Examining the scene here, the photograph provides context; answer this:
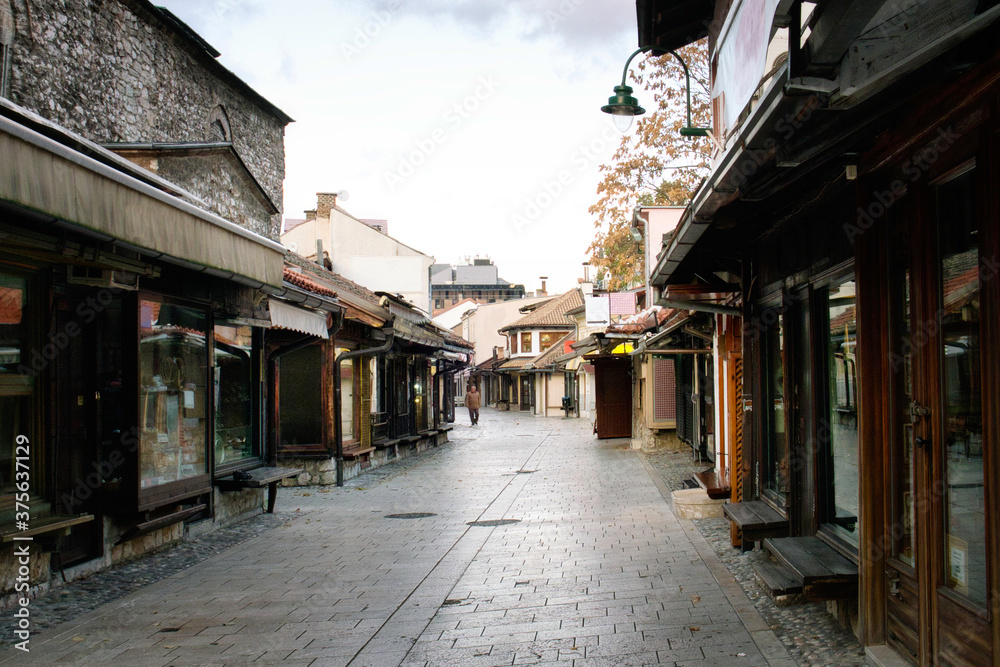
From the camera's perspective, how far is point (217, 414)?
10312 millimetres

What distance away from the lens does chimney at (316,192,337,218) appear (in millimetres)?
29578

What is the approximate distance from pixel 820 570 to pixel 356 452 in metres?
11.7

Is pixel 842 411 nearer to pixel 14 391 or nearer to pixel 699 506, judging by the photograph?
pixel 699 506

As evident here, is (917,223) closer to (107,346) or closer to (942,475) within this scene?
(942,475)

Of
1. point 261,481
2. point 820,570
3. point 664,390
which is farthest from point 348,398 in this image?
point 820,570

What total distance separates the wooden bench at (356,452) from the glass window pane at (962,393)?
1239cm

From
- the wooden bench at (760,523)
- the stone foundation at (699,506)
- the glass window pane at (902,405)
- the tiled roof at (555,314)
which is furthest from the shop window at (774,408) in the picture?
the tiled roof at (555,314)

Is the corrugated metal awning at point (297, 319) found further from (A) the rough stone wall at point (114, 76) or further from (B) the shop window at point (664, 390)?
(B) the shop window at point (664, 390)

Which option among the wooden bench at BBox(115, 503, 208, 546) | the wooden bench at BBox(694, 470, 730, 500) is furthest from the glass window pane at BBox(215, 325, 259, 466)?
the wooden bench at BBox(694, 470, 730, 500)

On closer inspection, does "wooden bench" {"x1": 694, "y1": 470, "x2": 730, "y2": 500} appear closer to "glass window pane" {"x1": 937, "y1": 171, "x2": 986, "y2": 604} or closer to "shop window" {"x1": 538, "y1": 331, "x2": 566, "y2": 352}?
"glass window pane" {"x1": 937, "y1": 171, "x2": 986, "y2": 604}

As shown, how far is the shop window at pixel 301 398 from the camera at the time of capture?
48.6 feet

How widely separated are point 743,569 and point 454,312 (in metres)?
77.7

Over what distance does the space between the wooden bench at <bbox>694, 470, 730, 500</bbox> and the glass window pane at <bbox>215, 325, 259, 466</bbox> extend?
5.82m

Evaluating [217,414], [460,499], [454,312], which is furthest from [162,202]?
[454,312]
